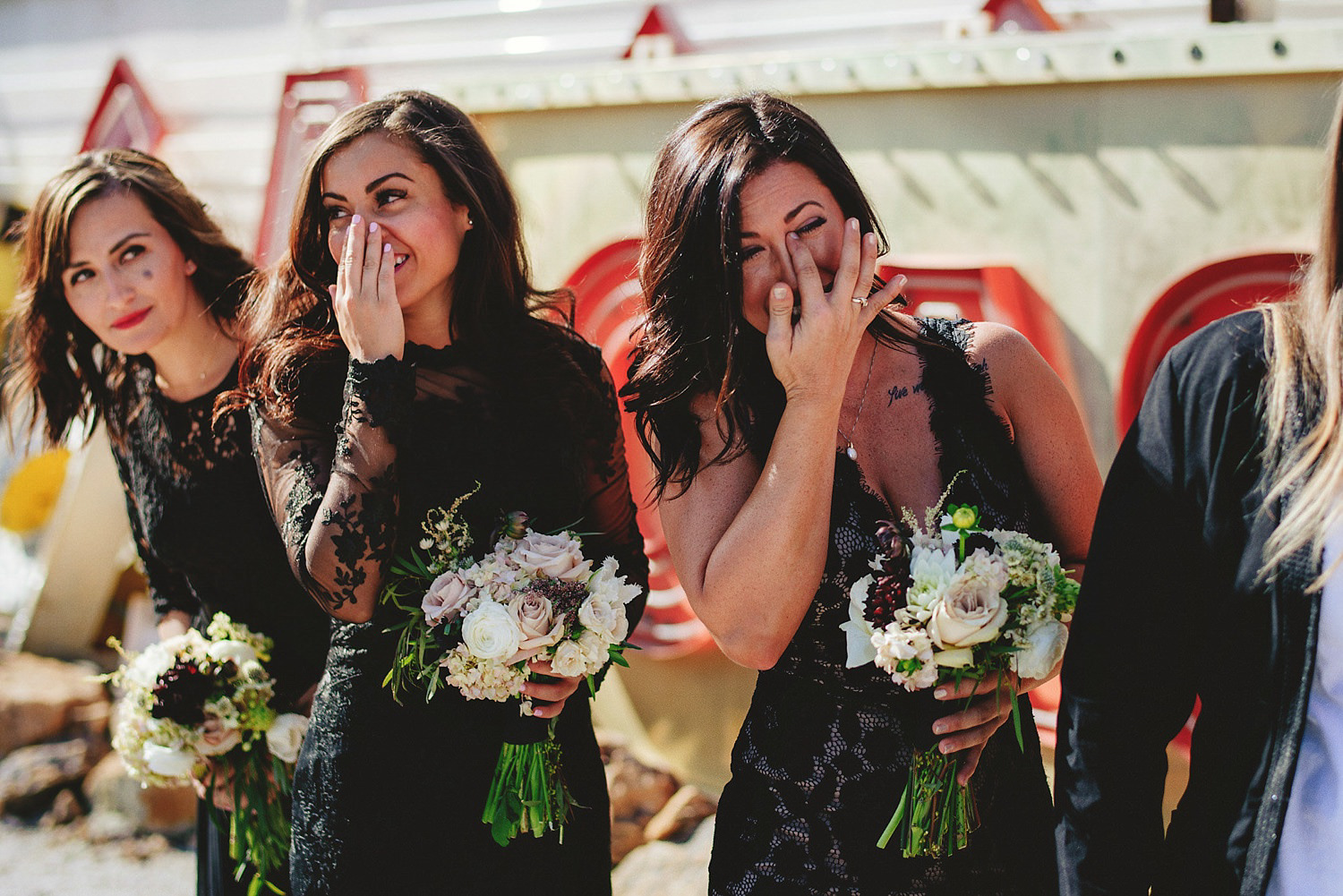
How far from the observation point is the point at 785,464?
199 cm

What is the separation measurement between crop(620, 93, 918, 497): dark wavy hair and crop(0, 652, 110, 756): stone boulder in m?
4.29

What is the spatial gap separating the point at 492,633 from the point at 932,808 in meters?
0.85

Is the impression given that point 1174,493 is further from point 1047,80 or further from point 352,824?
point 1047,80

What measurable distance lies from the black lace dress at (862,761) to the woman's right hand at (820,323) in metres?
0.22

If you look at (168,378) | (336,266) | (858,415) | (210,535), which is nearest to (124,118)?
(168,378)

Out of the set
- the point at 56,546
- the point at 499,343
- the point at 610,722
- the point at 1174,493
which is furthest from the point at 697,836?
the point at 56,546

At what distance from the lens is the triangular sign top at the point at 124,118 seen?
6.35 metres

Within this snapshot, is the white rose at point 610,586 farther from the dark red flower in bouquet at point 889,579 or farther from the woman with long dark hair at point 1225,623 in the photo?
the woman with long dark hair at point 1225,623

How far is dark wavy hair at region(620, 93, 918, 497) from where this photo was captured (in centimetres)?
205

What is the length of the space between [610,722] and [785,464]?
9.53 feet

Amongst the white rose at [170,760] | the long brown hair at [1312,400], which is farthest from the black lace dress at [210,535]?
the long brown hair at [1312,400]

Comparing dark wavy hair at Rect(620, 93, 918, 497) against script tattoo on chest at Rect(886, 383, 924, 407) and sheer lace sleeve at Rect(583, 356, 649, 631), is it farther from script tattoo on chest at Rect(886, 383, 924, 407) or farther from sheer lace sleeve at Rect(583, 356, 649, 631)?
sheer lace sleeve at Rect(583, 356, 649, 631)

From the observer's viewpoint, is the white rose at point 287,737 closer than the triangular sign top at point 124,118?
Yes

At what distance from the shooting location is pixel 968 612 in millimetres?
1775
